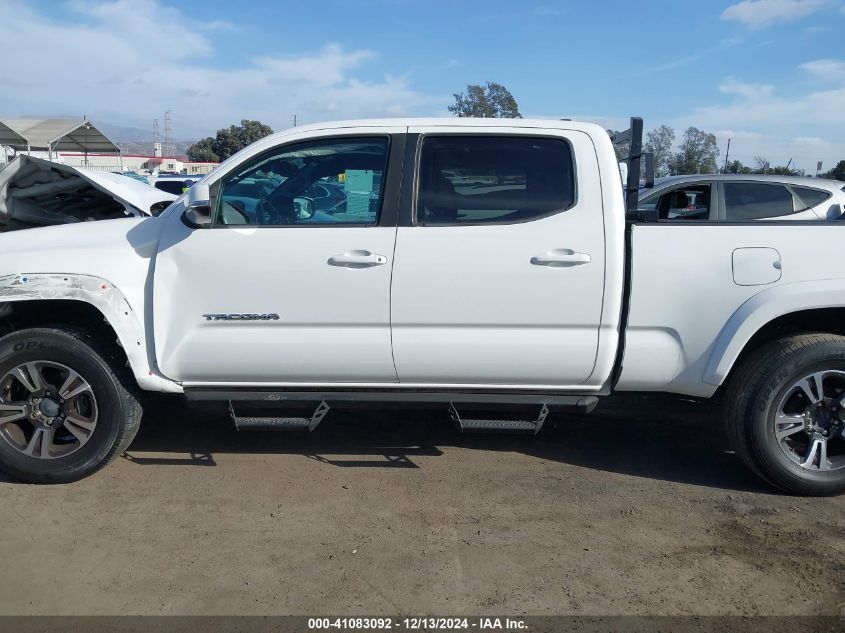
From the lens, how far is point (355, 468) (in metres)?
A: 4.34

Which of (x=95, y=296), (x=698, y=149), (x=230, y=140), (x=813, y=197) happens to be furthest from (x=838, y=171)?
(x=230, y=140)

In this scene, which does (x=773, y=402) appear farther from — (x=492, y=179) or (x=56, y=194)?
(x=56, y=194)

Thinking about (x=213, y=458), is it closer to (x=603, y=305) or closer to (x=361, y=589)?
(x=361, y=589)

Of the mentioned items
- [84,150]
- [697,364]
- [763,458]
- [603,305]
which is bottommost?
[763,458]

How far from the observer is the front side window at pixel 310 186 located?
3.93 meters

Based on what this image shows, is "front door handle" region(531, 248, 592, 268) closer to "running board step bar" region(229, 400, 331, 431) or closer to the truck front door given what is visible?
the truck front door

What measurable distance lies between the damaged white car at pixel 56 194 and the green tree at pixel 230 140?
47613mm

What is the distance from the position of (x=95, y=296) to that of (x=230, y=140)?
5418cm

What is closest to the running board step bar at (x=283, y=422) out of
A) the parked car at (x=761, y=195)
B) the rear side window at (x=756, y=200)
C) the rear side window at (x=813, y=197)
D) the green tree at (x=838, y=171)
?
the parked car at (x=761, y=195)

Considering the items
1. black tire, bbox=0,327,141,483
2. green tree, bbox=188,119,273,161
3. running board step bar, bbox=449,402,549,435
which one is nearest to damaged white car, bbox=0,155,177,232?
black tire, bbox=0,327,141,483

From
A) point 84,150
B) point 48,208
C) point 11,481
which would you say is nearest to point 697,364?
point 11,481

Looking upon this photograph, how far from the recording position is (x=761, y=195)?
864 centimetres

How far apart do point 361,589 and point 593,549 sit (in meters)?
1.15

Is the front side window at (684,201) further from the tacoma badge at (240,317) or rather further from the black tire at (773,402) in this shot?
the tacoma badge at (240,317)
